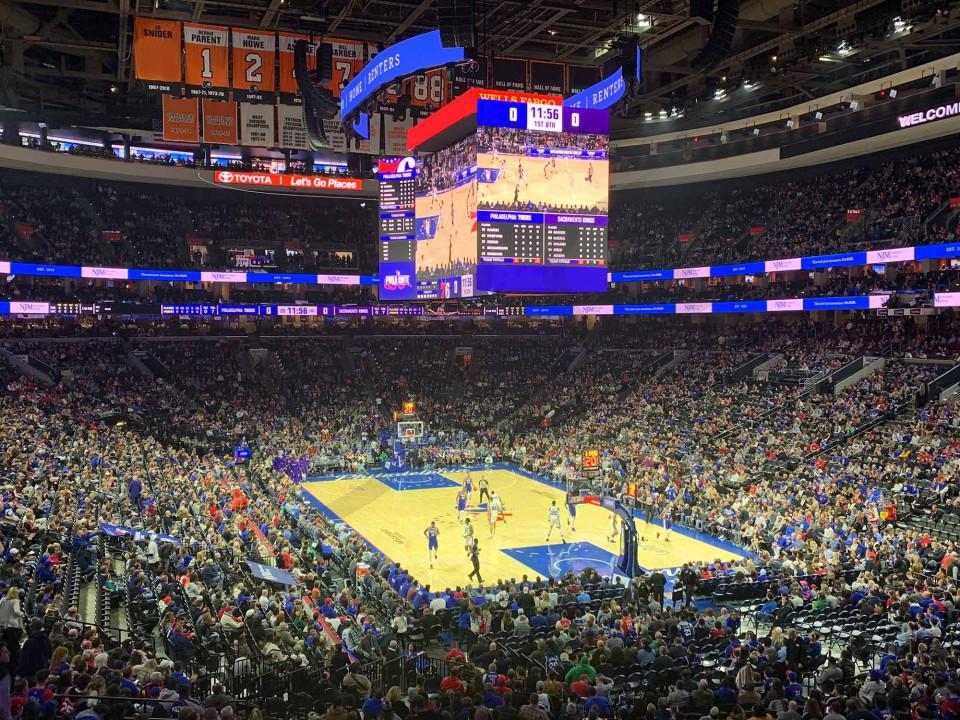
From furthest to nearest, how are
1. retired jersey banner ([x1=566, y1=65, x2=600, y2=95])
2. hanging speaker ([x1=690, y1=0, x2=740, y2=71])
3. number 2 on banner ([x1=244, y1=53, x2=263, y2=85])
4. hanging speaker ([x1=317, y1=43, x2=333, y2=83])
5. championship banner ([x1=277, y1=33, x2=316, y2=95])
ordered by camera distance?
retired jersey banner ([x1=566, y1=65, x2=600, y2=95])
championship banner ([x1=277, y1=33, x2=316, y2=95])
number 2 on banner ([x1=244, y1=53, x2=263, y2=85])
hanging speaker ([x1=317, y1=43, x2=333, y2=83])
hanging speaker ([x1=690, y1=0, x2=740, y2=71])

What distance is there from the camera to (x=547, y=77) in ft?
97.0

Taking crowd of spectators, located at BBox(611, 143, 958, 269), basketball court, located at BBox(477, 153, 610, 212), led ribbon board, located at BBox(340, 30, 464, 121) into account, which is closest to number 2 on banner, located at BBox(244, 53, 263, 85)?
led ribbon board, located at BBox(340, 30, 464, 121)

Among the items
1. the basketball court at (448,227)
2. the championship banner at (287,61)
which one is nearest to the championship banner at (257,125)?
the championship banner at (287,61)

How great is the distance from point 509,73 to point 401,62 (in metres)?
9.78

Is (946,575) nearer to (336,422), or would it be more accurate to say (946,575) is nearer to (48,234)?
(336,422)

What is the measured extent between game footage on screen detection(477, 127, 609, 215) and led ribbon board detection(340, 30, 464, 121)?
360 centimetres

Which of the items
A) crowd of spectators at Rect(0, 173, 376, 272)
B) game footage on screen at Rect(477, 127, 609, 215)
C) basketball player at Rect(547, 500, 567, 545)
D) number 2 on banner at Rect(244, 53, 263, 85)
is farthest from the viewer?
crowd of spectators at Rect(0, 173, 376, 272)

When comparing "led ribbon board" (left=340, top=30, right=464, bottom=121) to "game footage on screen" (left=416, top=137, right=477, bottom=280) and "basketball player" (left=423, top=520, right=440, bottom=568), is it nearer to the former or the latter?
"game footage on screen" (left=416, top=137, right=477, bottom=280)

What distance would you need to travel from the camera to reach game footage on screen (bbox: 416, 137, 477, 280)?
24562mm

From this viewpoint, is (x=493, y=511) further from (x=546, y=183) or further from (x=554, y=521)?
(x=546, y=183)

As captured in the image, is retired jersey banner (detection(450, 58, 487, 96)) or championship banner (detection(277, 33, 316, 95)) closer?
retired jersey banner (detection(450, 58, 487, 96))

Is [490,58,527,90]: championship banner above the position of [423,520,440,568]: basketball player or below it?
above

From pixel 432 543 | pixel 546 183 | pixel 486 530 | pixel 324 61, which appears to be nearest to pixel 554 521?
pixel 486 530

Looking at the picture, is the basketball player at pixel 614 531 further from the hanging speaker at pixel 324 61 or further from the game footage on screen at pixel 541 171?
the hanging speaker at pixel 324 61
